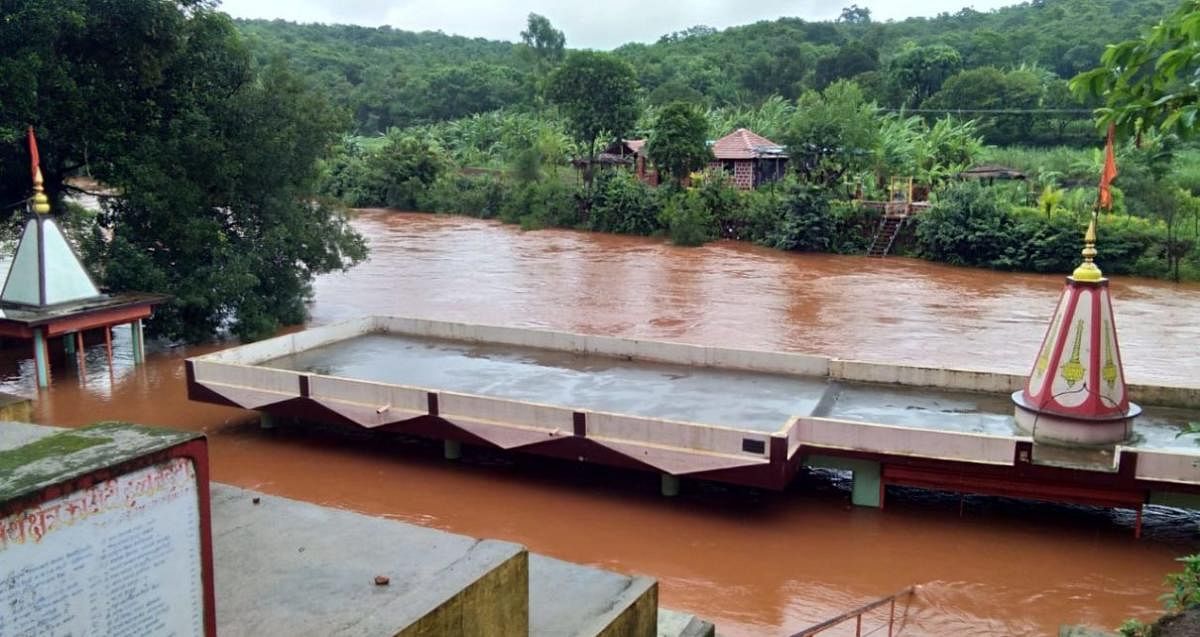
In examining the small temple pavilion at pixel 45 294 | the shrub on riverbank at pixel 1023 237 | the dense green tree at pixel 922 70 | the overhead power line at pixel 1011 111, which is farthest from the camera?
the dense green tree at pixel 922 70

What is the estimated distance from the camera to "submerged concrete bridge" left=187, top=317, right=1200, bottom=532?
9945mm

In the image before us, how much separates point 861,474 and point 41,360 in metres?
13.1

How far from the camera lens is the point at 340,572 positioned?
5.48m

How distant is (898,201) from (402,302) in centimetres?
1907

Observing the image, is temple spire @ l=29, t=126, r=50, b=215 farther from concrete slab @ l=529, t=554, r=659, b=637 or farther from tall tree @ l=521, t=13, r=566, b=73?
tall tree @ l=521, t=13, r=566, b=73

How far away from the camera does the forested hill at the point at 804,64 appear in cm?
5553

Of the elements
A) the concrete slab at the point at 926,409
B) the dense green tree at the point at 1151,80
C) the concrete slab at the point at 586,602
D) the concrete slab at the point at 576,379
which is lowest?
the concrete slab at the point at 926,409

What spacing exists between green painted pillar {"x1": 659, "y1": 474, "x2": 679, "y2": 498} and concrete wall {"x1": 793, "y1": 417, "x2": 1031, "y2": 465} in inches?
61.3

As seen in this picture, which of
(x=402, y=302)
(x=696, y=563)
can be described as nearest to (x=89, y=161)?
(x=402, y=302)

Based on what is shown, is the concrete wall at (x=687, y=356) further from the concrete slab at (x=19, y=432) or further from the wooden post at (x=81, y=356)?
the concrete slab at (x=19, y=432)

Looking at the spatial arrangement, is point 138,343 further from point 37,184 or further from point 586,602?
point 586,602

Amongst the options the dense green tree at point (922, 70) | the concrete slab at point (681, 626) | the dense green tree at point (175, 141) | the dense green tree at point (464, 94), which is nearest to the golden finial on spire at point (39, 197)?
the dense green tree at point (175, 141)

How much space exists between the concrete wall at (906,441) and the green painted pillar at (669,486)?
1.56 metres

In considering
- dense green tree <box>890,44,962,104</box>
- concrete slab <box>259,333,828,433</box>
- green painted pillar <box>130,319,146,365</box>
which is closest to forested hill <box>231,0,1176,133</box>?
dense green tree <box>890,44,962,104</box>
